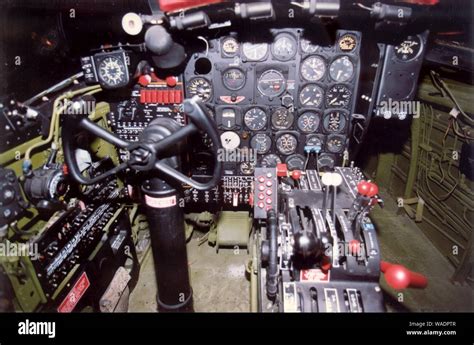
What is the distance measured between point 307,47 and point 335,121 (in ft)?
2.96

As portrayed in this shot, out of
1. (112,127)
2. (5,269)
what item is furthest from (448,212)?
(5,269)

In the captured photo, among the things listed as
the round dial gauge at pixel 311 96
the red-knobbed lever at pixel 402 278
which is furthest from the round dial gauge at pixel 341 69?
the red-knobbed lever at pixel 402 278

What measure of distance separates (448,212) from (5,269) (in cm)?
426

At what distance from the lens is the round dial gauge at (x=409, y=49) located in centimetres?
270

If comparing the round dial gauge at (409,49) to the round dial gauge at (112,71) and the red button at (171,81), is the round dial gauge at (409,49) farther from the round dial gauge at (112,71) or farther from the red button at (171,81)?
the round dial gauge at (112,71)

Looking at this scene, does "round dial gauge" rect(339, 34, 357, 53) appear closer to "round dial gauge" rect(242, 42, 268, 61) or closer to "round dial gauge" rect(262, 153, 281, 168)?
"round dial gauge" rect(242, 42, 268, 61)

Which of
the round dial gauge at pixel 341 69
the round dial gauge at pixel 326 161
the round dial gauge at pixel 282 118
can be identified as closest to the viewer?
the round dial gauge at pixel 341 69

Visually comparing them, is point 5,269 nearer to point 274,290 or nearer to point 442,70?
point 274,290

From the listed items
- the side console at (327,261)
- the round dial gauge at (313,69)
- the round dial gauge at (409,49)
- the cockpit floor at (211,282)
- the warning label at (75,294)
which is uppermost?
the round dial gauge at (409,49)

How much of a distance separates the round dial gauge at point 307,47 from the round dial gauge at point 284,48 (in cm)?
9

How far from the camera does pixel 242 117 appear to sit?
351 centimetres

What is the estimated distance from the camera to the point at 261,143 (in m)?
3.70

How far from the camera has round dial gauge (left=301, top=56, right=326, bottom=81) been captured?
3.26 meters

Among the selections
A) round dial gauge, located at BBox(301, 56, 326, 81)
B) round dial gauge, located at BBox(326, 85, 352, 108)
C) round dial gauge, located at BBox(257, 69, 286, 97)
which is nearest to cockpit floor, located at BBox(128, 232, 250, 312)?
round dial gauge, located at BBox(257, 69, 286, 97)
